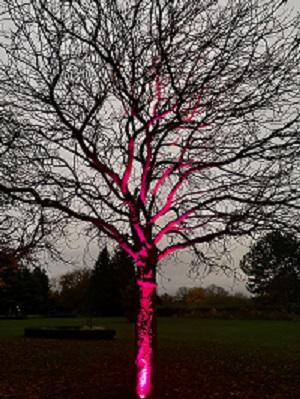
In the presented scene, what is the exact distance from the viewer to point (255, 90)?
757 cm

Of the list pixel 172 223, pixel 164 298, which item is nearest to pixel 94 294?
pixel 164 298

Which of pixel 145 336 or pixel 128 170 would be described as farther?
pixel 128 170

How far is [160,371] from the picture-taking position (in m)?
12.2

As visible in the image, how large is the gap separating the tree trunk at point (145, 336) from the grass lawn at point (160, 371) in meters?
1.61

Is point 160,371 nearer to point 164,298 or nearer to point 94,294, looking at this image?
point 94,294

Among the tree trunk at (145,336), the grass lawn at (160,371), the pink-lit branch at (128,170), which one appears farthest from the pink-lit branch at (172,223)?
the grass lawn at (160,371)

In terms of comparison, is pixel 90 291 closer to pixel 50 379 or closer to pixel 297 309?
pixel 50 379

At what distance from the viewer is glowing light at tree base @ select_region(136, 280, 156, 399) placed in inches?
289

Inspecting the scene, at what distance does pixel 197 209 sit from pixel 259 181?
1.19 metres

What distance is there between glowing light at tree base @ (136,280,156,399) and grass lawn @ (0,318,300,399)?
1.62 m

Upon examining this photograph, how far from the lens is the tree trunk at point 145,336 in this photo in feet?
24.1

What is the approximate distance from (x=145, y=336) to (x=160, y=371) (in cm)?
528

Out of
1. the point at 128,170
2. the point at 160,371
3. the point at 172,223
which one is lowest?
the point at 160,371

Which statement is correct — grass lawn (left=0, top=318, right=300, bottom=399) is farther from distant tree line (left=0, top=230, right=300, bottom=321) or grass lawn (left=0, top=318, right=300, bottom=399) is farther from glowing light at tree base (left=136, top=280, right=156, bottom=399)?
distant tree line (left=0, top=230, right=300, bottom=321)
